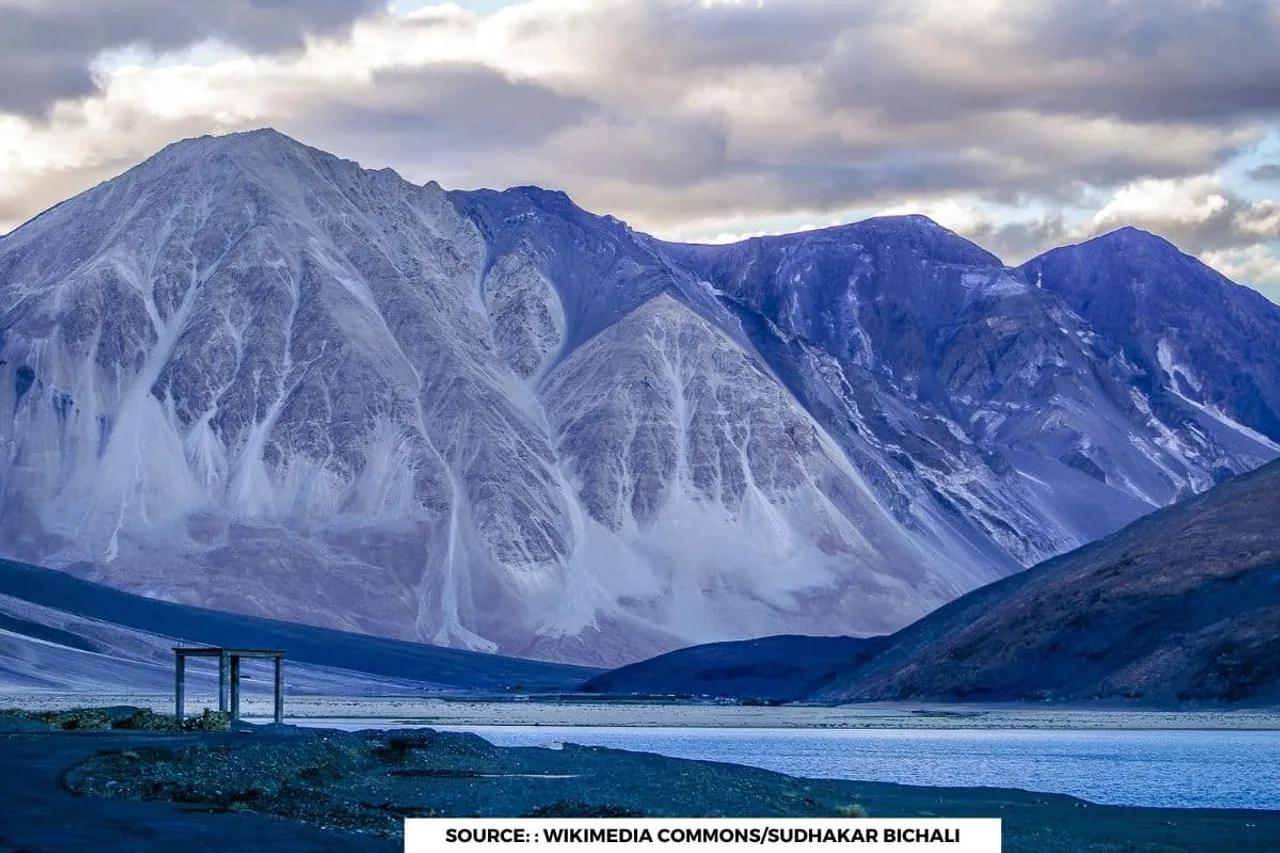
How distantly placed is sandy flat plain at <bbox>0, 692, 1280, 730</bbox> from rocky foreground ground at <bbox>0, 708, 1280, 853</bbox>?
4985 centimetres

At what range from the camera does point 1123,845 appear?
42438 millimetres

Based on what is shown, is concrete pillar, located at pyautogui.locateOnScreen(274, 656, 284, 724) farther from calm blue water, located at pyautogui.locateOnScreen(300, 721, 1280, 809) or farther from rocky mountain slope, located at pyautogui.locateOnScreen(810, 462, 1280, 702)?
rocky mountain slope, located at pyautogui.locateOnScreen(810, 462, 1280, 702)

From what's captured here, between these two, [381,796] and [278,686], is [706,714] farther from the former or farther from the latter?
[381,796]

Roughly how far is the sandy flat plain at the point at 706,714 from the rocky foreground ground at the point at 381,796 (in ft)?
164

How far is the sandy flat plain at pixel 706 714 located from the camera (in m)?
114

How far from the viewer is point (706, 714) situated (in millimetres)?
143875

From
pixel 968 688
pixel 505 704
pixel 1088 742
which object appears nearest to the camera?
pixel 1088 742

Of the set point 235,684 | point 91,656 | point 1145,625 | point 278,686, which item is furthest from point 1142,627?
point 235,684

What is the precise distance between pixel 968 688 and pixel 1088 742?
53623mm

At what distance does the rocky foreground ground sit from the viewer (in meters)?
35.5

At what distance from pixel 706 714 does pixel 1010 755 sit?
206 ft

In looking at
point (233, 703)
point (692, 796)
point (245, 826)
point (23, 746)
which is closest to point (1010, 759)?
point (233, 703)

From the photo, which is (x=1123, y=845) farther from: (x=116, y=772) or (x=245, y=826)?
(x=116, y=772)

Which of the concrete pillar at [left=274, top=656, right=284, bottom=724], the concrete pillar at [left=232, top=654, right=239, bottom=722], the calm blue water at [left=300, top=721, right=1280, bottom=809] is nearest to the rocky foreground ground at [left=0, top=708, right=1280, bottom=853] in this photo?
the calm blue water at [left=300, top=721, right=1280, bottom=809]
